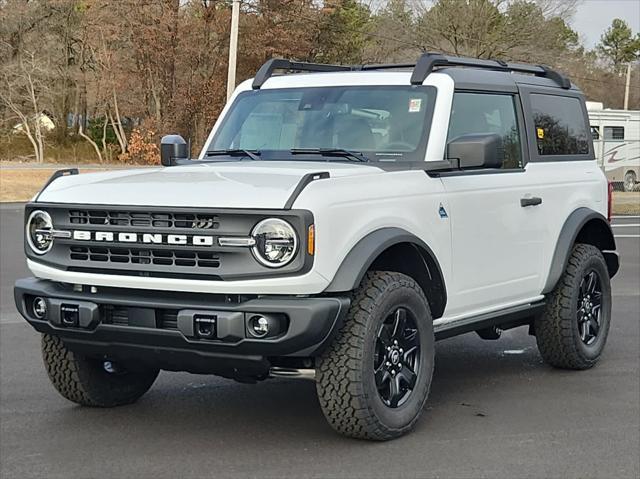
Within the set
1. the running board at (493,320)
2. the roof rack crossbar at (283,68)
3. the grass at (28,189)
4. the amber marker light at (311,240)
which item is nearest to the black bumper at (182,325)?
the amber marker light at (311,240)

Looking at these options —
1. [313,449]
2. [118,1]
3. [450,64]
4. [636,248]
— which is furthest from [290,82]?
[118,1]

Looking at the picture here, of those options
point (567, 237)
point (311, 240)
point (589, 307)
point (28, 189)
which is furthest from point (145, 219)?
point (28, 189)

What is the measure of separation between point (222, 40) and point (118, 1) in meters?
5.01

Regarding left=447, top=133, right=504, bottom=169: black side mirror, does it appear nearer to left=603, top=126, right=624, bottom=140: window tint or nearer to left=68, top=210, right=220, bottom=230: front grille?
left=68, top=210, right=220, bottom=230: front grille

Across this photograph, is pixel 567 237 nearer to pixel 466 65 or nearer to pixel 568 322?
pixel 568 322

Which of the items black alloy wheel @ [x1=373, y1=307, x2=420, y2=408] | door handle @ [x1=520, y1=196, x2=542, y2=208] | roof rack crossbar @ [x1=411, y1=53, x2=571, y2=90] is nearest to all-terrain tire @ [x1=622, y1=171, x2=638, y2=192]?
roof rack crossbar @ [x1=411, y1=53, x2=571, y2=90]

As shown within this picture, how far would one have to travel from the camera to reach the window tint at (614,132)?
33.8 metres

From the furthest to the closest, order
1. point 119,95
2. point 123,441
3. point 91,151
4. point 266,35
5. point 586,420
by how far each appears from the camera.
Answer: point 91,151 < point 119,95 < point 266,35 < point 586,420 < point 123,441

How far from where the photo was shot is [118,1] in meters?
43.7

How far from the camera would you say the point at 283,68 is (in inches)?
274

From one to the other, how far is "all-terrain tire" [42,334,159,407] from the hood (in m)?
0.89

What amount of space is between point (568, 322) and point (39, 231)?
11.7 feet

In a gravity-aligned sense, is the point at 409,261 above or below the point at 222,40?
below

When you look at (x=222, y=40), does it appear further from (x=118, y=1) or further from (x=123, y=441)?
(x=123, y=441)
